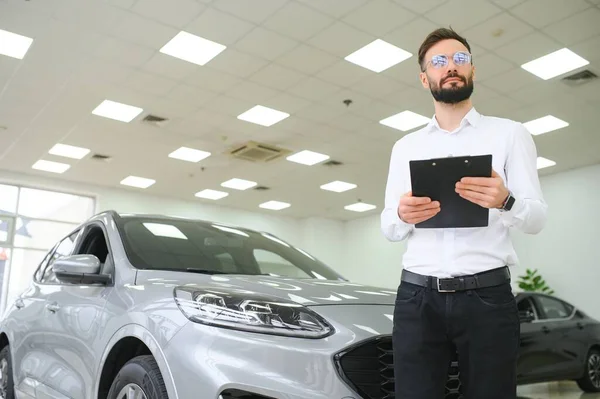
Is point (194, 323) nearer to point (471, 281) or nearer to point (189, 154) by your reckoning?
point (471, 281)

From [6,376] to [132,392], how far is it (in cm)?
181

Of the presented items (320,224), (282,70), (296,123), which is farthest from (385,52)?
(320,224)

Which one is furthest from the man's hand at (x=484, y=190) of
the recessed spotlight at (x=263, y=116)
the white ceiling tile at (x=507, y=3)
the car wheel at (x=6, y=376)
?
the recessed spotlight at (x=263, y=116)

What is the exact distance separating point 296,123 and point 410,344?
304 inches

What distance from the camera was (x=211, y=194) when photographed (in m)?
14.4

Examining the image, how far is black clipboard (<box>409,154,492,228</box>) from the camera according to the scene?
1.26 metres

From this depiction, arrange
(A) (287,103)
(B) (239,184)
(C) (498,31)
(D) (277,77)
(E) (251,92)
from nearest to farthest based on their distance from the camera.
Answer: (C) (498,31) → (D) (277,77) → (E) (251,92) → (A) (287,103) → (B) (239,184)

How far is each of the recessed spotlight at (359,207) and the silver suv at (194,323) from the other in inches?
485

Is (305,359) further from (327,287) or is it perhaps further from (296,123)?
(296,123)

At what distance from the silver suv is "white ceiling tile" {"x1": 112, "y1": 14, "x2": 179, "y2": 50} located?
3670 millimetres

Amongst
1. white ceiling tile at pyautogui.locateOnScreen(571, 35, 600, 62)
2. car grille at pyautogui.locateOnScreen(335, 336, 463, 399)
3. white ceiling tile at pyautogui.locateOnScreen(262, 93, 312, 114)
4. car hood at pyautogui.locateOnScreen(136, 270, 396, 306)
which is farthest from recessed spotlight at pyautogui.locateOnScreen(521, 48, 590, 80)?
car grille at pyautogui.locateOnScreen(335, 336, 463, 399)

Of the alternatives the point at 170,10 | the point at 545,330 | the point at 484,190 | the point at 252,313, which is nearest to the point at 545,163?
the point at 545,330

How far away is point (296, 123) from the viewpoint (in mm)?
8930

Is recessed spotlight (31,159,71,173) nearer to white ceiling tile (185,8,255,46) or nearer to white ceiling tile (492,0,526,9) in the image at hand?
white ceiling tile (185,8,255,46)
